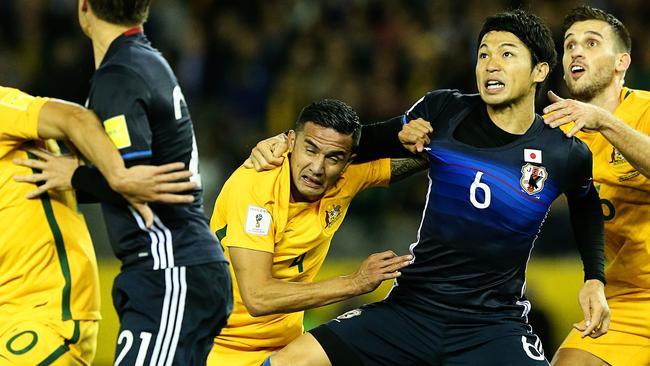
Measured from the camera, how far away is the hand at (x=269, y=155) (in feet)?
18.7

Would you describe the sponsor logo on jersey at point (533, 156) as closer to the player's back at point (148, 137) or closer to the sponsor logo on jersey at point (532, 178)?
the sponsor logo on jersey at point (532, 178)

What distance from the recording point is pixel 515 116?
5.70 m

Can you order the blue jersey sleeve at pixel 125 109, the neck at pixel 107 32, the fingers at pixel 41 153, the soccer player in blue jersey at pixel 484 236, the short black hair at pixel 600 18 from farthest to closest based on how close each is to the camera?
the short black hair at pixel 600 18 → the soccer player in blue jersey at pixel 484 236 → the fingers at pixel 41 153 → the neck at pixel 107 32 → the blue jersey sleeve at pixel 125 109

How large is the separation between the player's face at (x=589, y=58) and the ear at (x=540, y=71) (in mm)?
664

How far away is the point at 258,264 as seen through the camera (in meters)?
5.55

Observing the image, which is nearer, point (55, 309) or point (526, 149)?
point (55, 309)

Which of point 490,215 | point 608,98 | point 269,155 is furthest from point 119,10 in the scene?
point 608,98

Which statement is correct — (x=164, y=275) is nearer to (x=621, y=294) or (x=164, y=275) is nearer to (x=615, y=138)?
(x=615, y=138)

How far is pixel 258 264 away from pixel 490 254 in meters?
1.20

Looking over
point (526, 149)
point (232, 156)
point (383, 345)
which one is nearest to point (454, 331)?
point (383, 345)

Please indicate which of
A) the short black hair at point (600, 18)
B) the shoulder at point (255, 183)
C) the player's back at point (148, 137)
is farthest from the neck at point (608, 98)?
the player's back at point (148, 137)

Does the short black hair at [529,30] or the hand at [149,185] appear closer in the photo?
the hand at [149,185]

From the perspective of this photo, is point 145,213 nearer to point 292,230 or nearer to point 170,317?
point 170,317

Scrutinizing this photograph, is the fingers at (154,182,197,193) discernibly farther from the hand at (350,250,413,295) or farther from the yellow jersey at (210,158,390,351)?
the hand at (350,250,413,295)
